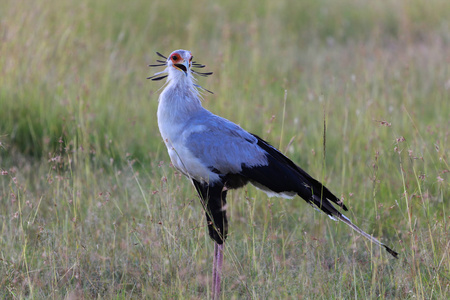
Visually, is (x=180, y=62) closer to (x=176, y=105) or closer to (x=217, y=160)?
(x=176, y=105)

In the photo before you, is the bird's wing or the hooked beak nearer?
the bird's wing

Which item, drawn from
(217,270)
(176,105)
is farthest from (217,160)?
(217,270)

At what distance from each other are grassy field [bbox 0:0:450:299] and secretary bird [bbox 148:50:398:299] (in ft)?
0.50

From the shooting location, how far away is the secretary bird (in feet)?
10.8

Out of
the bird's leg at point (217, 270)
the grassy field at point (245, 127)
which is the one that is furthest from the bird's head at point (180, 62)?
the bird's leg at point (217, 270)

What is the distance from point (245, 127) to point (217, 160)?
6.99 feet

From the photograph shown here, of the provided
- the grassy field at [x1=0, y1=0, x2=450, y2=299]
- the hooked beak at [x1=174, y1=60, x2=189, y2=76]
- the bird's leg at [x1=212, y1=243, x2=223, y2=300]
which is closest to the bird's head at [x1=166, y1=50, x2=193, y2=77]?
the hooked beak at [x1=174, y1=60, x2=189, y2=76]

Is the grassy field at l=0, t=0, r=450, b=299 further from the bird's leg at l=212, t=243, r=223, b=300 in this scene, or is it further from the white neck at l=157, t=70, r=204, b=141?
the white neck at l=157, t=70, r=204, b=141

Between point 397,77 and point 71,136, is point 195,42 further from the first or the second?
point 71,136

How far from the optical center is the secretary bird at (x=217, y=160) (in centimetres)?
328

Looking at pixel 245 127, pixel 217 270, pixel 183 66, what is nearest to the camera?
pixel 217 270

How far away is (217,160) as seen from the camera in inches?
129

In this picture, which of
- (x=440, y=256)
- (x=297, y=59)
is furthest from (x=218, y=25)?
(x=440, y=256)

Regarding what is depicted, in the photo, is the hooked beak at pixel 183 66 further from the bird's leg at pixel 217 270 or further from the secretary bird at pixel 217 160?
the bird's leg at pixel 217 270
